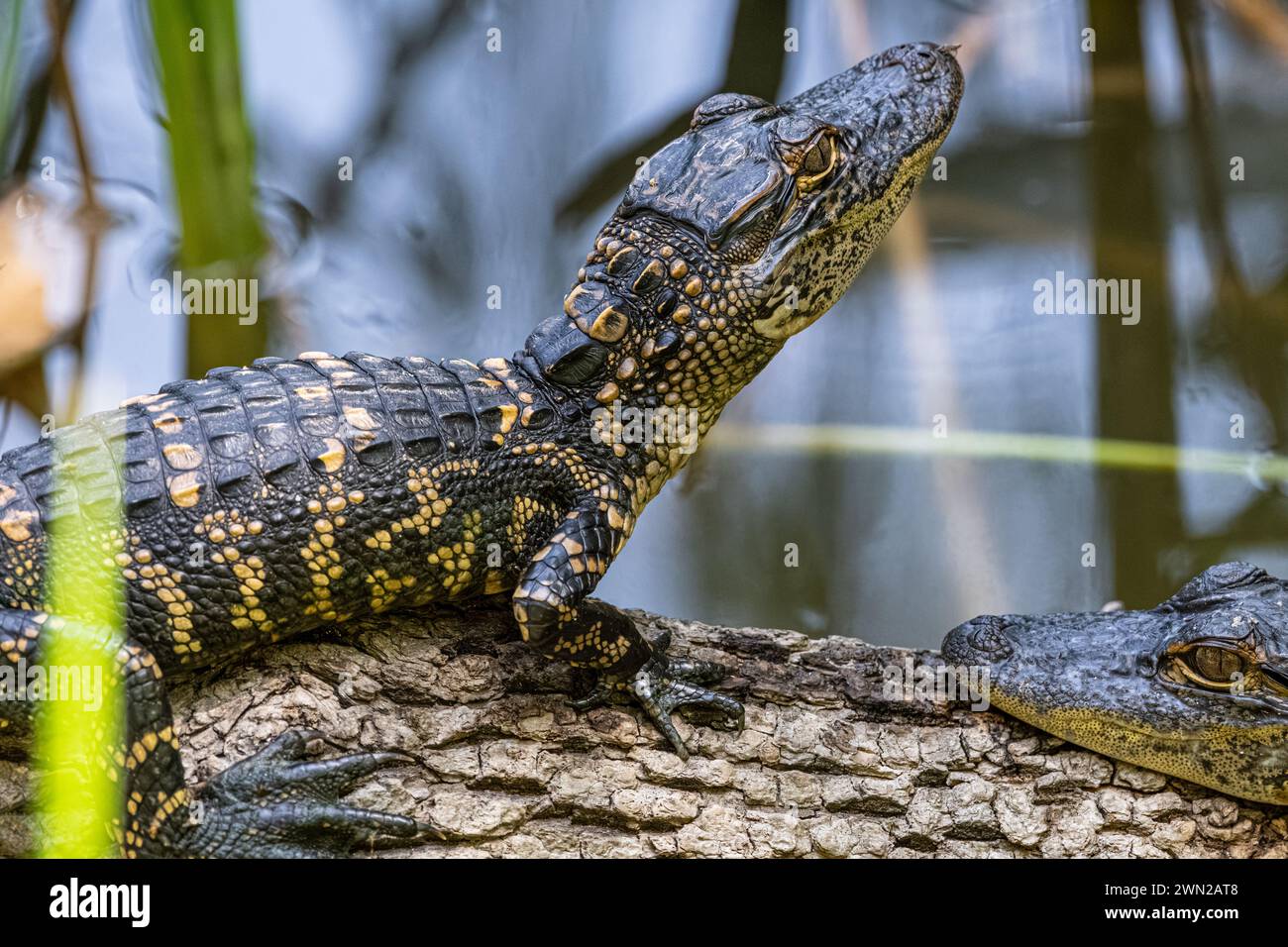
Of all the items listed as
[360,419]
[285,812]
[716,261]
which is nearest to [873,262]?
[716,261]

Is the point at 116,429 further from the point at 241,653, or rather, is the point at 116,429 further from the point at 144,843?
the point at 144,843

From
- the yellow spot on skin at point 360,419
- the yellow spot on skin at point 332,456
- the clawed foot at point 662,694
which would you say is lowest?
the clawed foot at point 662,694

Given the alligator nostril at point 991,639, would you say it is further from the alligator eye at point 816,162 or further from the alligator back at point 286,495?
the alligator eye at point 816,162

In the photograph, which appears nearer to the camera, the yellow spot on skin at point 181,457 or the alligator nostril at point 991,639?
the yellow spot on skin at point 181,457

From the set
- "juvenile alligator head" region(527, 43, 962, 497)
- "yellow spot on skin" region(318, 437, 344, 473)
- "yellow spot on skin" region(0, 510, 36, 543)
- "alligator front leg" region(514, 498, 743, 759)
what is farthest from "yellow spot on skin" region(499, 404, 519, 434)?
"yellow spot on skin" region(0, 510, 36, 543)

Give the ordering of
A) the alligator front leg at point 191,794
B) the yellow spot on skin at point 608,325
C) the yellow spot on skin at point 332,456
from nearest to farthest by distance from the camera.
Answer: the alligator front leg at point 191,794 < the yellow spot on skin at point 332,456 < the yellow spot on skin at point 608,325

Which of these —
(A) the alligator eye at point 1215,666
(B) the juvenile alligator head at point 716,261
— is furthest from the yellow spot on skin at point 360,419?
(A) the alligator eye at point 1215,666
